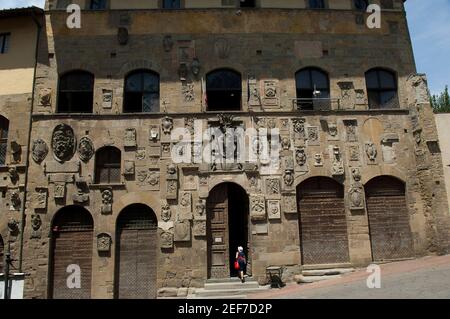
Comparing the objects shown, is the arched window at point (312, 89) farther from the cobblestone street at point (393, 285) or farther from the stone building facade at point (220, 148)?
the cobblestone street at point (393, 285)

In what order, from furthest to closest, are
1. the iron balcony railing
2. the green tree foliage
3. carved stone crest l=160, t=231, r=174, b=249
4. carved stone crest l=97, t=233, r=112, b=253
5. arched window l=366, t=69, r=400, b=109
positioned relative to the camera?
the green tree foliage → arched window l=366, t=69, r=400, b=109 → the iron balcony railing → carved stone crest l=160, t=231, r=174, b=249 → carved stone crest l=97, t=233, r=112, b=253

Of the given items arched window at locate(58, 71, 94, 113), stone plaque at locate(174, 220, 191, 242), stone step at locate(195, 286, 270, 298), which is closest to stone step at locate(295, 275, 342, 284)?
stone step at locate(195, 286, 270, 298)

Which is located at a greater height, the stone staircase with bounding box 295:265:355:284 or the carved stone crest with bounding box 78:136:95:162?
the carved stone crest with bounding box 78:136:95:162

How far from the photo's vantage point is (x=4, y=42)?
679 inches

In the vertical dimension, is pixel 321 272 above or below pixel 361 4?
below

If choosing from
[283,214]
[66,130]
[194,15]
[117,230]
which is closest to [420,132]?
[283,214]

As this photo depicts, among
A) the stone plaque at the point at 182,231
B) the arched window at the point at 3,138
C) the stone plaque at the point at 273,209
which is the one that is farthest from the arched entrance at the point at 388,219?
the arched window at the point at 3,138

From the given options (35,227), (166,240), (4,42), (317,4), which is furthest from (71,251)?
(317,4)

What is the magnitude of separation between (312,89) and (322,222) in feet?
18.5

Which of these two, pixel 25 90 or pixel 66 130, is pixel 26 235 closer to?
pixel 66 130

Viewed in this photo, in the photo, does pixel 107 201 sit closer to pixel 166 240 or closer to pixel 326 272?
pixel 166 240

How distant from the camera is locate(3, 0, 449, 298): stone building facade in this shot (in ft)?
50.2

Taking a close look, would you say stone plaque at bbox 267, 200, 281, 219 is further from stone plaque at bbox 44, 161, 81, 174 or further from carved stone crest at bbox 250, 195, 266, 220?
stone plaque at bbox 44, 161, 81, 174

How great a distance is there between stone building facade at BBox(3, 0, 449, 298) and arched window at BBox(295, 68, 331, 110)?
0.16 feet
